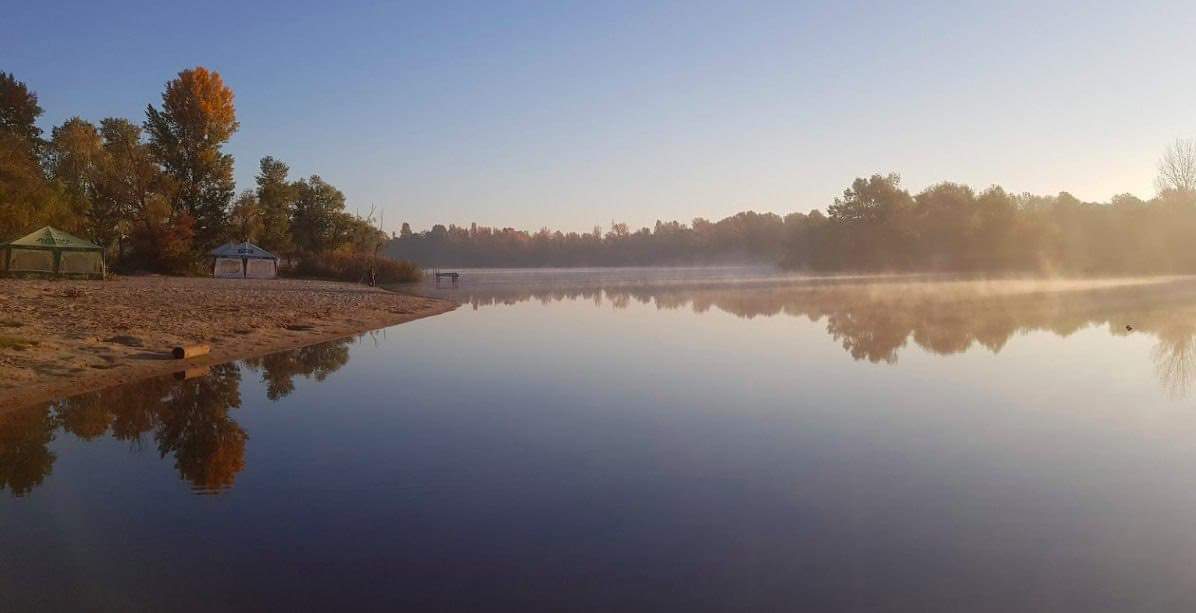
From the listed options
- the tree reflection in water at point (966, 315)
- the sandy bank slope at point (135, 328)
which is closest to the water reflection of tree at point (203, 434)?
the sandy bank slope at point (135, 328)

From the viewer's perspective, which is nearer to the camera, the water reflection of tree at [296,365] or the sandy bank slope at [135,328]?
the sandy bank slope at [135,328]

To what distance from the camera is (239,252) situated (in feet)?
181

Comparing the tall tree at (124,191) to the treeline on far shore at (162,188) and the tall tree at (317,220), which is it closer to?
the treeline on far shore at (162,188)

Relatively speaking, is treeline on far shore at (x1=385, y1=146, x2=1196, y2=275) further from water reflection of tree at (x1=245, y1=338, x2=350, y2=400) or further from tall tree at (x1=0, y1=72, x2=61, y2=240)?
water reflection of tree at (x1=245, y1=338, x2=350, y2=400)

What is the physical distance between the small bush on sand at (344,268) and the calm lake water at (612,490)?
4811 centimetres

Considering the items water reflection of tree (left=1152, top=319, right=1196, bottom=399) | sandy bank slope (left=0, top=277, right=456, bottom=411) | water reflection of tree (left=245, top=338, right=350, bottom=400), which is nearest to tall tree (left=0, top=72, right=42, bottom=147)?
sandy bank slope (left=0, top=277, right=456, bottom=411)

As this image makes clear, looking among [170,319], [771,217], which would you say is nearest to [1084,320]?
[170,319]

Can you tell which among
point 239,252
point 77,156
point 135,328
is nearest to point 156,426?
point 135,328

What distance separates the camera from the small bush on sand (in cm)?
6259

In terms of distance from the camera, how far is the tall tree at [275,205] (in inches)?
2625

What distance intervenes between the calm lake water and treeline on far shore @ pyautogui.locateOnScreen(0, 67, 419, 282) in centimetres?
4377

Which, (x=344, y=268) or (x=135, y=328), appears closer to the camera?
(x=135, y=328)

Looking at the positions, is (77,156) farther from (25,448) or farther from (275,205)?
(25,448)

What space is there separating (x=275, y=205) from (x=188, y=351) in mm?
57063
